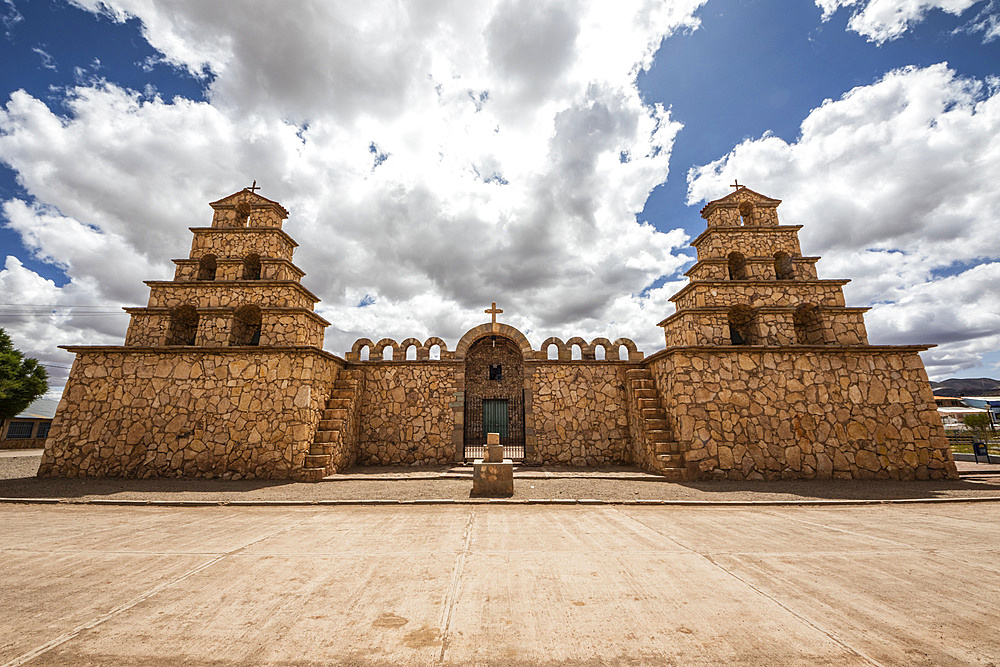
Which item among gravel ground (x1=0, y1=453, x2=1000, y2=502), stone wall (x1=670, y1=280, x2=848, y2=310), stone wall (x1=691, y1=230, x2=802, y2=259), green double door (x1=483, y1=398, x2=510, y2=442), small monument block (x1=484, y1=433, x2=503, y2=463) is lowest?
gravel ground (x1=0, y1=453, x2=1000, y2=502)

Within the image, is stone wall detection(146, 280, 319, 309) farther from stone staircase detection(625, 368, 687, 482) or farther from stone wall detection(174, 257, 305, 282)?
stone staircase detection(625, 368, 687, 482)

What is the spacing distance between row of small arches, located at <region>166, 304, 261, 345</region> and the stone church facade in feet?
0.21

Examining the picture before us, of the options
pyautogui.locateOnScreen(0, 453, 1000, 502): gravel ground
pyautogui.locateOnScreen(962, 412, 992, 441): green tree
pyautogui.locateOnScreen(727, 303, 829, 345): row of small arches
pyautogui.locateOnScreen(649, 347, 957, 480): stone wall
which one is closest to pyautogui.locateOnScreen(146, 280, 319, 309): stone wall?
pyautogui.locateOnScreen(0, 453, 1000, 502): gravel ground

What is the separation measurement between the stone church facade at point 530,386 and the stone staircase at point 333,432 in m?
0.07

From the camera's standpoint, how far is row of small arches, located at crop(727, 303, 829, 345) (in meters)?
12.6

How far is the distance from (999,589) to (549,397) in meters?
10.8

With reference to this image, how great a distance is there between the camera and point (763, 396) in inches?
440

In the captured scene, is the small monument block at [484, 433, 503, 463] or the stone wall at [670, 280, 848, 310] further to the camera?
the stone wall at [670, 280, 848, 310]

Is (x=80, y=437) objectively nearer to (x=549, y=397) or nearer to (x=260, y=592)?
(x=260, y=592)

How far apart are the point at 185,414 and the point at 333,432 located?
4.36m

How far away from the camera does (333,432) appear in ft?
38.0

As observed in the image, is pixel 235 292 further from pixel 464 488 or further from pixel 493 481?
pixel 493 481

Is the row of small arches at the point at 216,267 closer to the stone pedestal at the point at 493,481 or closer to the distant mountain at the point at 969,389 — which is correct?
the stone pedestal at the point at 493,481

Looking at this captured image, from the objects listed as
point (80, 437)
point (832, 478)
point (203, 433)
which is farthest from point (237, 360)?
point (832, 478)
